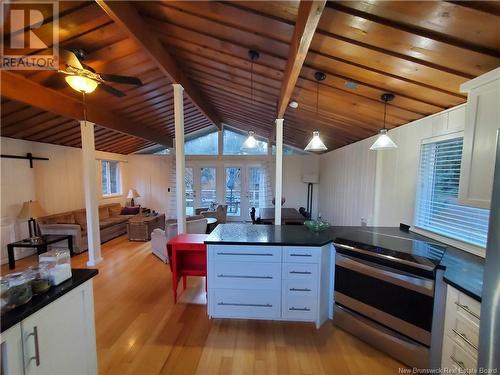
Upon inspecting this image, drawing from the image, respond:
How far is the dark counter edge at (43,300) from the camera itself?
99 centimetres

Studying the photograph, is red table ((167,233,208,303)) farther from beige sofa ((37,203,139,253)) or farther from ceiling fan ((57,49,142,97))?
beige sofa ((37,203,139,253))

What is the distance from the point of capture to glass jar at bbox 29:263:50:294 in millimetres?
1203

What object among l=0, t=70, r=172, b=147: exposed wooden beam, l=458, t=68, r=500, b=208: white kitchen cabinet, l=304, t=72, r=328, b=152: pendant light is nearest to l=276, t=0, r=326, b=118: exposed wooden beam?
l=304, t=72, r=328, b=152: pendant light

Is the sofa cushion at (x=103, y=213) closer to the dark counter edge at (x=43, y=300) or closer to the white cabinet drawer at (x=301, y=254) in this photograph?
the dark counter edge at (x=43, y=300)

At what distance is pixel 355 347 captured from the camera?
2.14 meters

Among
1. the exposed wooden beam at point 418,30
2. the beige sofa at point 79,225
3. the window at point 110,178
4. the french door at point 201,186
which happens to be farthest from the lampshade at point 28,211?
the exposed wooden beam at point 418,30

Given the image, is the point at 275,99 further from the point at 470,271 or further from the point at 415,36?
the point at 470,271

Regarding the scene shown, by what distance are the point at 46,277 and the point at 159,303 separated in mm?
1822

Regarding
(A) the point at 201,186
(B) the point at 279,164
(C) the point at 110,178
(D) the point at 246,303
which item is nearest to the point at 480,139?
(B) the point at 279,164

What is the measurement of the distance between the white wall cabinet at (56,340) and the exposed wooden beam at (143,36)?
2219mm

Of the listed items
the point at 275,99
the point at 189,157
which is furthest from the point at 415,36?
the point at 189,157

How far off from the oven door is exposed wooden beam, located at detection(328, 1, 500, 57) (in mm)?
1626

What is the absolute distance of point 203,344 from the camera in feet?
7.09

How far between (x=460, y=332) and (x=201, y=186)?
717 centimetres
